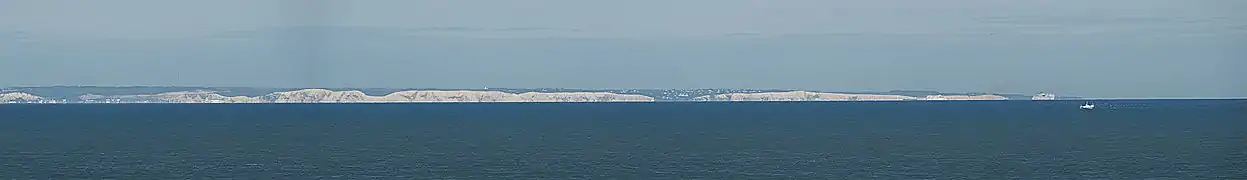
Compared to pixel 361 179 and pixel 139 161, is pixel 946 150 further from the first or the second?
pixel 139 161

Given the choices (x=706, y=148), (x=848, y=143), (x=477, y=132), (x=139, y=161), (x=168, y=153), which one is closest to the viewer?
(x=139, y=161)

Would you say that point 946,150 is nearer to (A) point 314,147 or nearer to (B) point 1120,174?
(B) point 1120,174

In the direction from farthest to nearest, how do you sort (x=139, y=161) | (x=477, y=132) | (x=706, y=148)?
(x=477, y=132) → (x=706, y=148) → (x=139, y=161)

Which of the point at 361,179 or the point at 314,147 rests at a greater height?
the point at 314,147

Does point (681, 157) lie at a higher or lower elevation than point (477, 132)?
lower

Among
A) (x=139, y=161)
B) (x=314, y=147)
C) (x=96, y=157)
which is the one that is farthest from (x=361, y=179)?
(x=314, y=147)

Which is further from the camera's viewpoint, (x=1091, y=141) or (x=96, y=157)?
(x=1091, y=141)

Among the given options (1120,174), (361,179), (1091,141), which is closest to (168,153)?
(361,179)

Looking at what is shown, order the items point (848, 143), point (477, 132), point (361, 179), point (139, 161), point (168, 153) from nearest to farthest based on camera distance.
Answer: point (361, 179), point (139, 161), point (168, 153), point (848, 143), point (477, 132)

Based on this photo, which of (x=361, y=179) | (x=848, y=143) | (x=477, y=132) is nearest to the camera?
(x=361, y=179)
